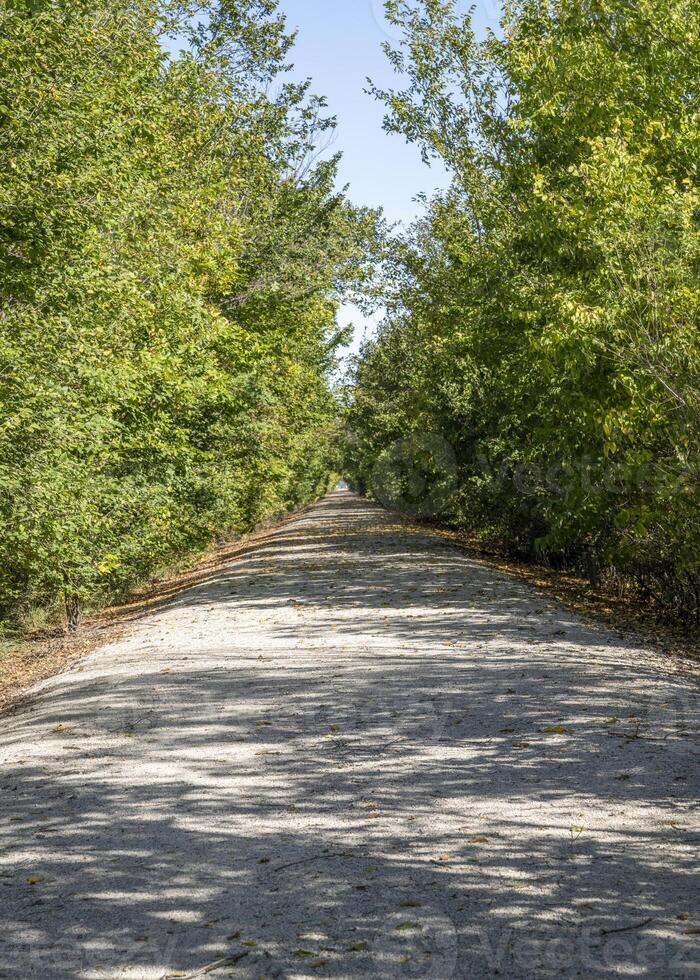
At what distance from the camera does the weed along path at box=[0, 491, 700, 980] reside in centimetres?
430

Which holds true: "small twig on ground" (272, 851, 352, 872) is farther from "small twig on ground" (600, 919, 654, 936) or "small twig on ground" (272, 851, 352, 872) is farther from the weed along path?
"small twig on ground" (600, 919, 654, 936)

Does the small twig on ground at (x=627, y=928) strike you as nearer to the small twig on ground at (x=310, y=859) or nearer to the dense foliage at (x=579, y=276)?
the small twig on ground at (x=310, y=859)

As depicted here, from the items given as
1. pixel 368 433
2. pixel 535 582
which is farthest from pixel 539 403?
pixel 368 433

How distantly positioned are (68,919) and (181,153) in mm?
16559

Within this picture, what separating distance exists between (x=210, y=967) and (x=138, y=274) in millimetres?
10983

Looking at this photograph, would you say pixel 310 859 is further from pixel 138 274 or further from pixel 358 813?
pixel 138 274

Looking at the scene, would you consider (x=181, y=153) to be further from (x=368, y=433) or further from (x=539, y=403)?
(x=368, y=433)

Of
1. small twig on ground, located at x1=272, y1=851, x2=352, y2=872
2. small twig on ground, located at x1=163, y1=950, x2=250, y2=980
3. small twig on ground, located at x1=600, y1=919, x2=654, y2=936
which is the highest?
small twig on ground, located at x1=272, y1=851, x2=352, y2=872

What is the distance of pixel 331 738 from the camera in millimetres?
7820

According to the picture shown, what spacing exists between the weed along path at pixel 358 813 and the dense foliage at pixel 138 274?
2660mm

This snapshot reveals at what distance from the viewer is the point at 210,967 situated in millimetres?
4137

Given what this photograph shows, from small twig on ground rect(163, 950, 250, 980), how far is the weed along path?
0.02 metres

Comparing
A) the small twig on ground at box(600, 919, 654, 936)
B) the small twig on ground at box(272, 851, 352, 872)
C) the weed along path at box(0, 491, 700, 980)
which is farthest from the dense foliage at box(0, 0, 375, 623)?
the small twig on ground at box(600, 919, 654, 936)

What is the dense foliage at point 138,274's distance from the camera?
10.6m
